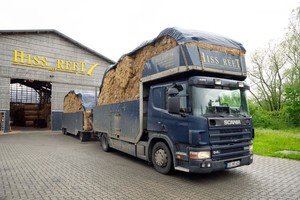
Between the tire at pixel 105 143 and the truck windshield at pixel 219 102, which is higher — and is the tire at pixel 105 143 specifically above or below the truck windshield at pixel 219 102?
below

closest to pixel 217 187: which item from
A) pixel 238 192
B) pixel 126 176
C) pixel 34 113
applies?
pixel 238 192

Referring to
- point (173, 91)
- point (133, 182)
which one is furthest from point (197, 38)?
point (133, 182)

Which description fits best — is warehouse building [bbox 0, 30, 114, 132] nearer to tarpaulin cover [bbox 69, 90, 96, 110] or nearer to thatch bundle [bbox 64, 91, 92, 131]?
thatch bundle [bbox 64, 91, 92, 131]

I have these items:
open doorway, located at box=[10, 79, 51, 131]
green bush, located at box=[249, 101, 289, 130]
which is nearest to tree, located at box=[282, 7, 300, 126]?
green bush, located at box=[249, 101, 289, 130]

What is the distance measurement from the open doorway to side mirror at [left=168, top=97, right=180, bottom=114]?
2437 centimetres

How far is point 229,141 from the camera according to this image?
534 centimetres

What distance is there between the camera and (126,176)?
594 cm

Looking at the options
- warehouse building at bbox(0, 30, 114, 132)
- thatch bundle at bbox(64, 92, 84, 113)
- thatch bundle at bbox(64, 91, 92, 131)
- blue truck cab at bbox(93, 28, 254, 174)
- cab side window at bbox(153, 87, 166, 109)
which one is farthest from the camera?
warehouse building at bbox(0, 30, 114, 132)

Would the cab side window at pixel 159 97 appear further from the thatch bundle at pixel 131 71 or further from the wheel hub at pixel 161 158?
the wheel hub at pixel 161 158

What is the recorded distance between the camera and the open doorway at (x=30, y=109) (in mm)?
27531

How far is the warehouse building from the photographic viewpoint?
767 inches

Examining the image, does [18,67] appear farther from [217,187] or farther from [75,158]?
[217,187]

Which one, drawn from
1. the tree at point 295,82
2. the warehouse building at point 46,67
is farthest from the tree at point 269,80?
the warehouse building at point 46,67

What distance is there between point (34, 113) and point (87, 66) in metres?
10.8
